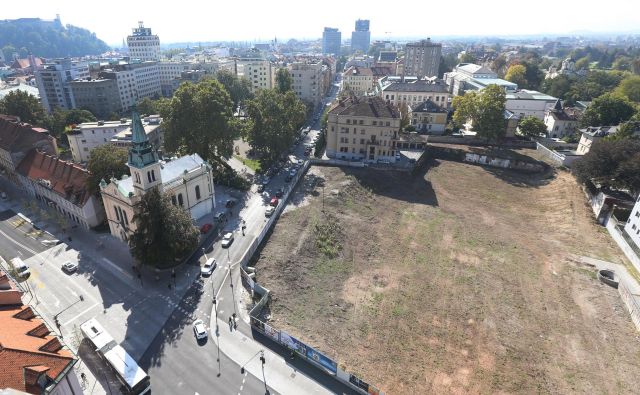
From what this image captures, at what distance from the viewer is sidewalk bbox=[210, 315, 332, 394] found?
3334 cm

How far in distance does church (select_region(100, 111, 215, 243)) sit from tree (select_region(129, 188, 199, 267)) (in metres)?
2.81

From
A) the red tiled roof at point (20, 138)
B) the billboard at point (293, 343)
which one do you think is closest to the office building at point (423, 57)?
the red tiled roof at point (20, 138)

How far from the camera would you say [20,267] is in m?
47.1

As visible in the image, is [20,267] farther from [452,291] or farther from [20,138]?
[452,291]

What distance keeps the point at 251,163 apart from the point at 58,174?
40530 mm

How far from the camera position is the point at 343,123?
286 feet

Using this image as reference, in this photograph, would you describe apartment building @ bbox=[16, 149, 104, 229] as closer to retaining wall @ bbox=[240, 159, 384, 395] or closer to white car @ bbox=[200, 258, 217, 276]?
white car @ bbox=[200, 258, 217, 276]

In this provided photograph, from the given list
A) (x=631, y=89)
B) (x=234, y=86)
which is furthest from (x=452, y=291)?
(x=631, y=89)

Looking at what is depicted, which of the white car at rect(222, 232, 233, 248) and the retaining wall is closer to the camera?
the retaining wall

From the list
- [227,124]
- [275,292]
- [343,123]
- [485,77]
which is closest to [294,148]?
[343,123]

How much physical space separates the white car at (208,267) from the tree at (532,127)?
101m

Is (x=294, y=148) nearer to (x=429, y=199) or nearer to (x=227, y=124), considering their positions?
(x=227, y=124)

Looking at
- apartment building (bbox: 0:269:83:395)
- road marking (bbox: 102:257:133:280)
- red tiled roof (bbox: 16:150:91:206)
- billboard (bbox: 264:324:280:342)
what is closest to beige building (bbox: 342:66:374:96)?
red tiled roof (bbox: 16:150:91:206)

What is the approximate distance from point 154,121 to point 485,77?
142 m
